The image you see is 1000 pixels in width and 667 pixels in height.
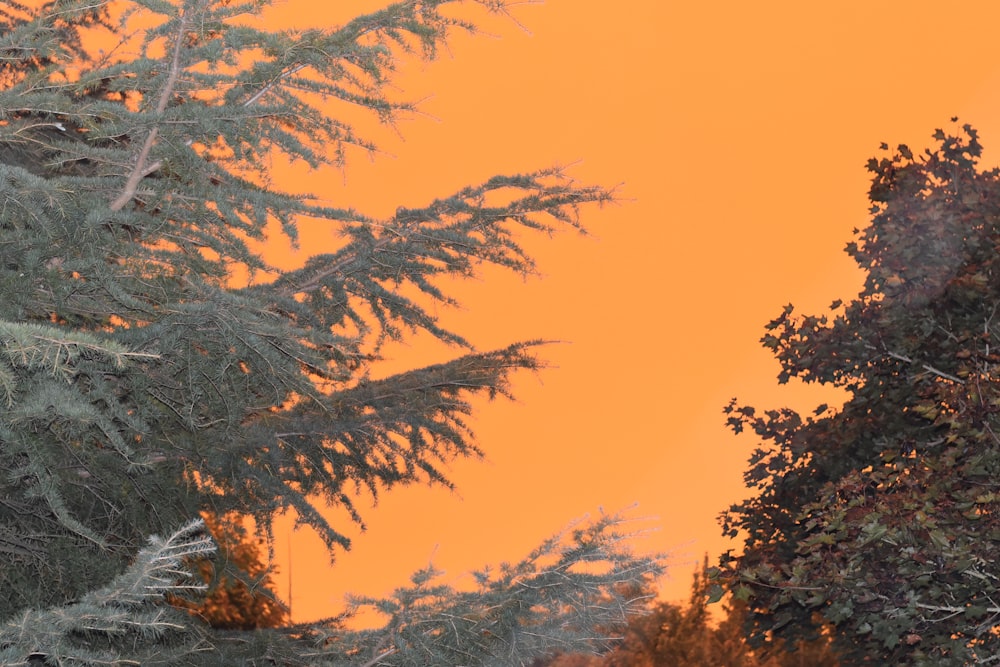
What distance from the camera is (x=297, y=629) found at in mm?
9664

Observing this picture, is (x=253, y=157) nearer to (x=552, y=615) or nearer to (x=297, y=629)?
(x=552, y=615)

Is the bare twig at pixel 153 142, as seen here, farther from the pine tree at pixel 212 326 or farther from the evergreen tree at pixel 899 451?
the evergreen tree at pixel 899 451

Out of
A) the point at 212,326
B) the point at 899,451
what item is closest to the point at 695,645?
the point at 899,451

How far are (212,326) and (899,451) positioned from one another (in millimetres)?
7093

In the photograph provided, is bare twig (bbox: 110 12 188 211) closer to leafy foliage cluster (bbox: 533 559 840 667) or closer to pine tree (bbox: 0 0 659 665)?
pine tree (bbox: 0 0 659 665)

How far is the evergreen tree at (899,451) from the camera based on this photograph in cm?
789

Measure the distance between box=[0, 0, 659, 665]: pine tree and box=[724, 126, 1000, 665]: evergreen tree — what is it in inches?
90.1

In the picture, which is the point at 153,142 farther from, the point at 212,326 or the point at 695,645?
the point at 695,645

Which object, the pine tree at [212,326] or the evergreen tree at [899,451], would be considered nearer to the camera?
the pine tree at [212,326]

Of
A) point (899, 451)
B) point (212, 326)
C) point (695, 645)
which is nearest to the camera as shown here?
point (212, 326)

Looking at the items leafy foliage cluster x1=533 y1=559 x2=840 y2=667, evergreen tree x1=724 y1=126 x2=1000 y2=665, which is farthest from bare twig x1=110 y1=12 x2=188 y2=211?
leafy foliage cluster x1=533 y1=559 x2=840 y2=667

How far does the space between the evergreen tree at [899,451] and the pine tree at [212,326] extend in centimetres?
229

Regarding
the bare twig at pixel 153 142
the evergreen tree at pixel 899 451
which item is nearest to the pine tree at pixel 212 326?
the bare twig at pixel 153 142

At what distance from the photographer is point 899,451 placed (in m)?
9.90
